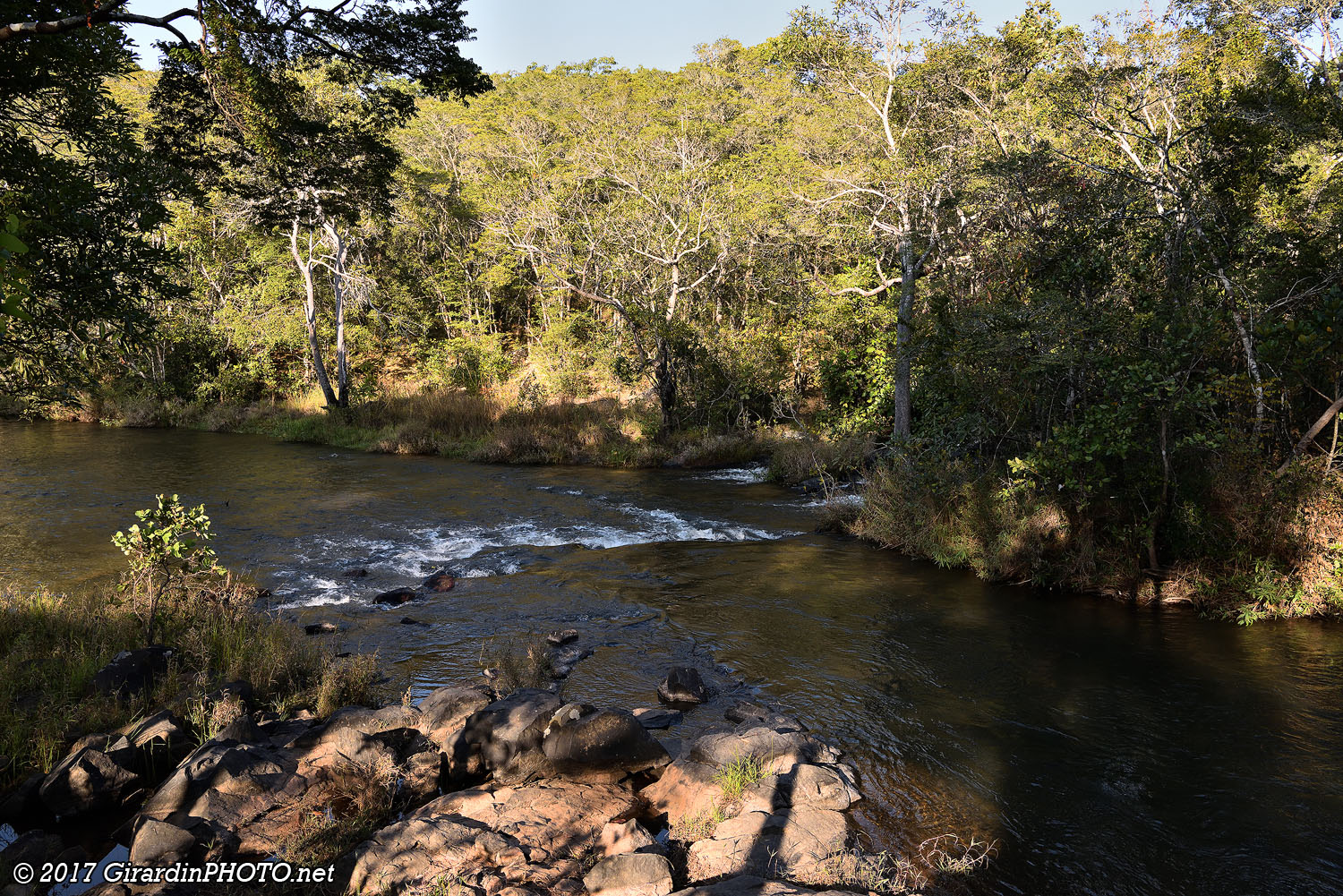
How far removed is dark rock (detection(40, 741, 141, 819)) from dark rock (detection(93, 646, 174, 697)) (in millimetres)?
1073

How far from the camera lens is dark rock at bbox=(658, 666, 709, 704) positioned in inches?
293

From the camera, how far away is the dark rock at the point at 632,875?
4430 mm

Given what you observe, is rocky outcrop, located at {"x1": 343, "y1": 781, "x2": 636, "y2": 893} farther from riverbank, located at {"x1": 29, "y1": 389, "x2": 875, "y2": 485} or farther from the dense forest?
riverbank, located at {"x1": 29, "y1": 389, "x2": 875, "y2": 485}

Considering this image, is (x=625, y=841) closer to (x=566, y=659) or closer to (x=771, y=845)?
(x=771, y=845)

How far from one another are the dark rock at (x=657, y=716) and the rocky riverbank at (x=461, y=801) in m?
0.28

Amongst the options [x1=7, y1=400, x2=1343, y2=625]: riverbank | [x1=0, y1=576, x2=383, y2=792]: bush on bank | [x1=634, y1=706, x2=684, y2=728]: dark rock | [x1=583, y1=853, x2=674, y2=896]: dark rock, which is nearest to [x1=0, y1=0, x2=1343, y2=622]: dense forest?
[x1=7, y1=400, x2=1343, y2=625]: riverbank

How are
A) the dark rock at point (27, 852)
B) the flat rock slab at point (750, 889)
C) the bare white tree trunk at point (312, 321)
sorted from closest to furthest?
the flat rock slab at point (750, 889)
the dark rock at point (27, 852)
the bare white tree trunk at point (312, 321)

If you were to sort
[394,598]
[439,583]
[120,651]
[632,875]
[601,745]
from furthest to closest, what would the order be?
[439,583], [394,598], [120,651], [601,745], [632,875]

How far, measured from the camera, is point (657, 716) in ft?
23.0

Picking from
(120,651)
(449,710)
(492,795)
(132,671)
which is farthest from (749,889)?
(120,651)

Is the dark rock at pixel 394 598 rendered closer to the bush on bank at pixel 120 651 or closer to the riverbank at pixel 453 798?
the bush on bank at pixel 120 651

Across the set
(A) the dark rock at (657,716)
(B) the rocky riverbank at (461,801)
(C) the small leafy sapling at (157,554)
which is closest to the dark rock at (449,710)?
(B) the rocky riverbank at (461,801)

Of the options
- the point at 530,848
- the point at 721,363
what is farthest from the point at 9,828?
the point at 721,363

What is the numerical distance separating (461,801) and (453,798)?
0.09 metres
